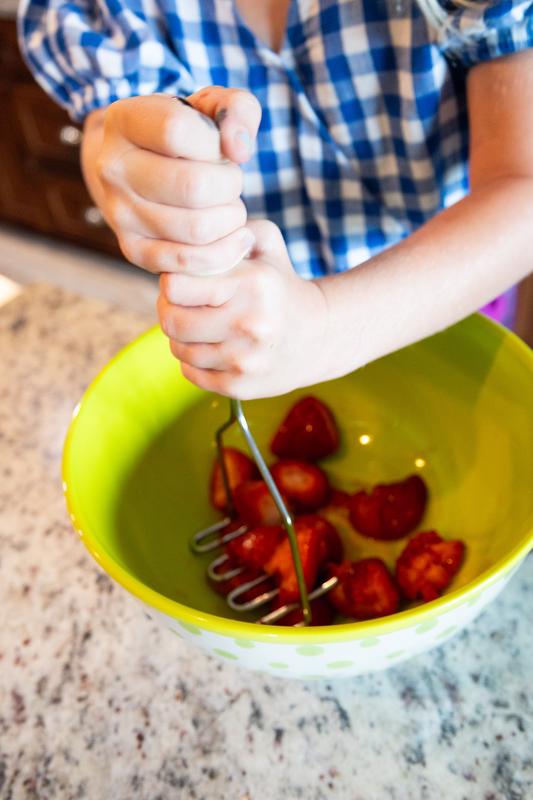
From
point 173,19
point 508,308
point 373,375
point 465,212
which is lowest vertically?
point 508,308

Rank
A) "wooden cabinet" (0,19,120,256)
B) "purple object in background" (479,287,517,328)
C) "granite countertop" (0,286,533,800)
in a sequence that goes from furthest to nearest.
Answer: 1. "wooden cabinet" (0,19,120,256)
2. "purple object in background" (479,287,517,328)
3. "granite countertop" (0,286,533,800)

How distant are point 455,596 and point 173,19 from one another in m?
0.50

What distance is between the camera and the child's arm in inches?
13.1

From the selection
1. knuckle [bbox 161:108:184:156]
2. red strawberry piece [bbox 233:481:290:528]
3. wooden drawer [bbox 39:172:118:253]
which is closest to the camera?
knuckle [bbox 161:108:184:156]

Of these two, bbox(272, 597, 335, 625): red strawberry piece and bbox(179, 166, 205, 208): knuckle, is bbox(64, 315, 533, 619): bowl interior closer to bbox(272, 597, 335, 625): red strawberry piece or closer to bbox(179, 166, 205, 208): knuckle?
bbox(272, 597, 335, 625): red strawberry piece

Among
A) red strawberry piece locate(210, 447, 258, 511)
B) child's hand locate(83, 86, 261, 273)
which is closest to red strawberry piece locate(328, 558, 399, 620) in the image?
red strawberry piece locate(210, 447, 258, 511)

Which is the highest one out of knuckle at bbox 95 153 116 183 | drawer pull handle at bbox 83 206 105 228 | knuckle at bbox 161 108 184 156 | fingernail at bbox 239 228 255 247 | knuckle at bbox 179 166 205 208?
knuckle at bbox 161 108 184 156

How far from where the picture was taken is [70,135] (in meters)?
1.61

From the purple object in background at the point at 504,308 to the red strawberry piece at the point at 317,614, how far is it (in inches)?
16.8

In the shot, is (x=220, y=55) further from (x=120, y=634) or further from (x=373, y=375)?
(x=120, y=634)

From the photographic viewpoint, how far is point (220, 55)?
1.90 feet

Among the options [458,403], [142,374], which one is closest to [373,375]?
[458,403]

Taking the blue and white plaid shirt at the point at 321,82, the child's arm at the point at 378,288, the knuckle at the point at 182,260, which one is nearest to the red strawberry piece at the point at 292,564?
the child's arm at the point at 378,288

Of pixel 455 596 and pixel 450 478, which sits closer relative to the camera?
pixel 455 596
